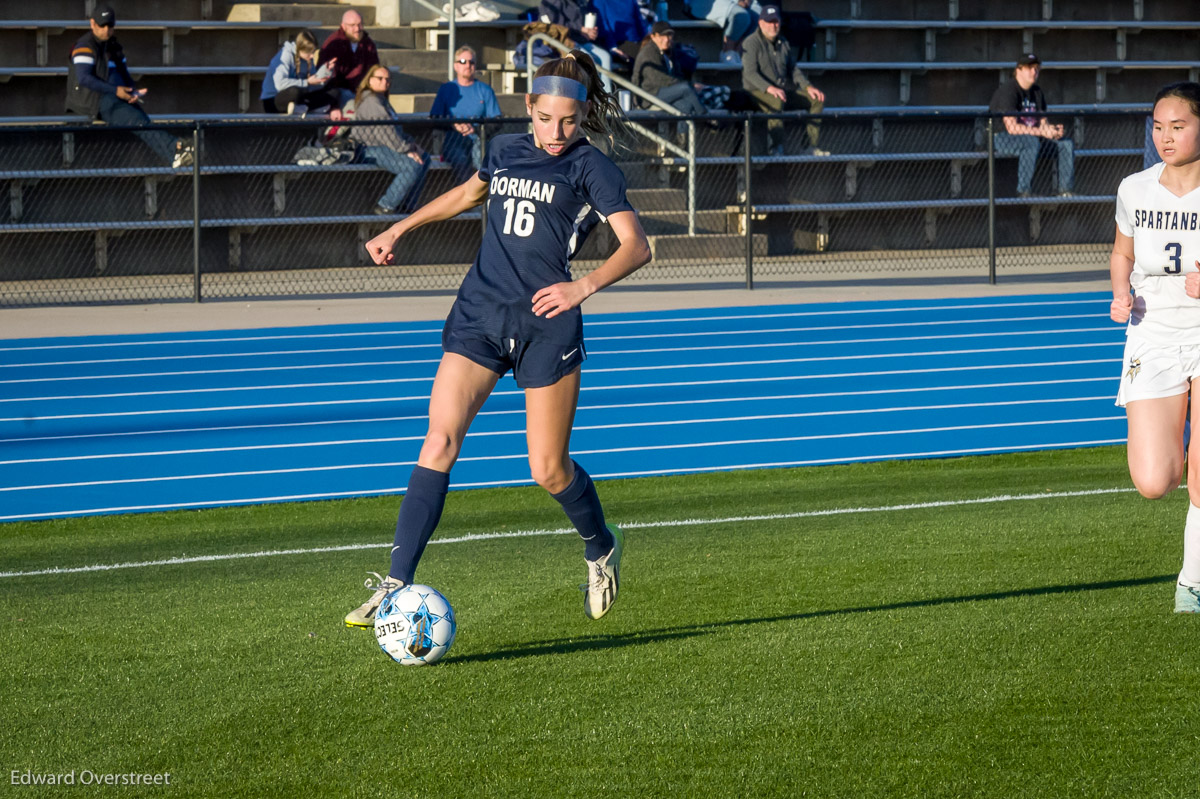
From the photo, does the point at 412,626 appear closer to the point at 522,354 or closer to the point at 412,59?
the point at 522,354

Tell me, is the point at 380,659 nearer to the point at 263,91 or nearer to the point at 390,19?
the point at 263,91

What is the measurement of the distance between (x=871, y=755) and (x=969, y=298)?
12.4 metres

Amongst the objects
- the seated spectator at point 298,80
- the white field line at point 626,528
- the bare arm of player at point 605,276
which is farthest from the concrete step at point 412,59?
the bare arm of player at point 605,276

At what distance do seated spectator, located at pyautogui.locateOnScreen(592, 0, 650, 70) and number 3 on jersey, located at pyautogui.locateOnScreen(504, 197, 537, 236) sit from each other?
14.0m

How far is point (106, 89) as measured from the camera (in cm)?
1566

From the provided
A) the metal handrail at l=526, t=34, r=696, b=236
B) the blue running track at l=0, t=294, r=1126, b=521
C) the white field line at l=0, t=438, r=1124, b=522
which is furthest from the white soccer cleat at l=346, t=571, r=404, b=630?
the metal handrail at l=526, t=34, r=696, b=236

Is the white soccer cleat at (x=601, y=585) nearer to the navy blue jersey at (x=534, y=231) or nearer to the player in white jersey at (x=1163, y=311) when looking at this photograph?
the navy blue jersey at (x=534, y=231)

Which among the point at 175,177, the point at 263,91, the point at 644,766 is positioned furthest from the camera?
the point at 263,91

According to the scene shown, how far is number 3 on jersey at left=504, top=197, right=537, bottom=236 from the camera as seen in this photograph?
16.7ft

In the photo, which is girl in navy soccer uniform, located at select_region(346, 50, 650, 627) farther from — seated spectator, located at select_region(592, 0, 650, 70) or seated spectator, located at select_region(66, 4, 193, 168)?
seated spectator, located at select_region(592, 0, 650, 70)

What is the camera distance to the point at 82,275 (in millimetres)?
15516

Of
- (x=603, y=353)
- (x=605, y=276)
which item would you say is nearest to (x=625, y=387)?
(x=603, y=353)

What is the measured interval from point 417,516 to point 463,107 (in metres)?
12.6

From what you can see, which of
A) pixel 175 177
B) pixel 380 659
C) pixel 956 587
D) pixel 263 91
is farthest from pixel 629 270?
pixel 263 91
